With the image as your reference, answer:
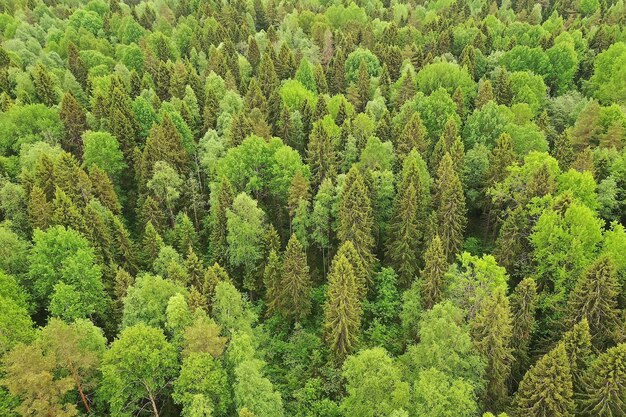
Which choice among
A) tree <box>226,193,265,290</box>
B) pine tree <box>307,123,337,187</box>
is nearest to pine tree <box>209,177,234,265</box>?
tree <box>226,193,265,290</box>

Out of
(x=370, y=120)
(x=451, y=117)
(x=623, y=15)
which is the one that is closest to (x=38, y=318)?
(x=370, y=120)

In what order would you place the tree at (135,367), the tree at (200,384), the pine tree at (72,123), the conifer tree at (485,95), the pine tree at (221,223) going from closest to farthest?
the tree at (200,384)
the tree at (135,367)
the pine tree at (221,223)
the pine tree at (72,123)
the conifer tree at (485,95)

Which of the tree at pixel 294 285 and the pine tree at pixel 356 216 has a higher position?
the pine tree at pixel 356 216

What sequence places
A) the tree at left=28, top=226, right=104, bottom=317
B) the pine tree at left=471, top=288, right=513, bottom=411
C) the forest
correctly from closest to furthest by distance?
the forest < the pine tree at left=471, top=288, right=513, bottom=411 < the tree at left=28, top=226, right=104, bottom=317

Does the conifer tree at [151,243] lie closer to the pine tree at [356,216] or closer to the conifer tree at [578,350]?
the pine tree at [356,216]

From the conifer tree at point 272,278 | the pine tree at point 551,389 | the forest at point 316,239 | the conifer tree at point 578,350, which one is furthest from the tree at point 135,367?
the conifer tree at point 578,350

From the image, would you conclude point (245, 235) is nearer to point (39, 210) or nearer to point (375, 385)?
point (39, 210)

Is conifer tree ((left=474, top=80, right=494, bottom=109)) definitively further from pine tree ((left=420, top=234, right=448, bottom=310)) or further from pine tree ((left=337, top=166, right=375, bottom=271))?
pine tree ((left=420, top=234, right=448, bottom=310))
